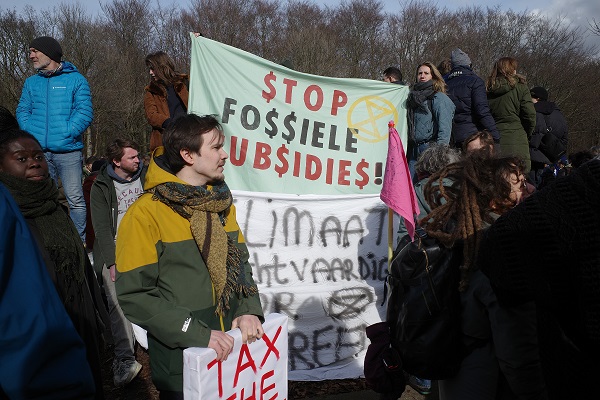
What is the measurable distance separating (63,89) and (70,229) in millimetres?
2940

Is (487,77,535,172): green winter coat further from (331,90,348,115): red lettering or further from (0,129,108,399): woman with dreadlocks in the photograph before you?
(0,129,108,399): woman with dreadlocks

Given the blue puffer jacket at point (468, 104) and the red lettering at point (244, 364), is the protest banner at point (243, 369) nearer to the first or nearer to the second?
the red lettering at point (244, 364)

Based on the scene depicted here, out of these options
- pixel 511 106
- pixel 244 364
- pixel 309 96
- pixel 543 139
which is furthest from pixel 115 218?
pixel 543 139

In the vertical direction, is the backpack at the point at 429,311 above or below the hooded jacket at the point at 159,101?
below

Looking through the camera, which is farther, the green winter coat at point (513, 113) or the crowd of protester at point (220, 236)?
the green winter coat at point (513, 113)

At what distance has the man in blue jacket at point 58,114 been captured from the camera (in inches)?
197

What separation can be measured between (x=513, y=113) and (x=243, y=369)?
520 centimetres

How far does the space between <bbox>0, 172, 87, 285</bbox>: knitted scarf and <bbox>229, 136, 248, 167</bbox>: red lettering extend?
1959mm

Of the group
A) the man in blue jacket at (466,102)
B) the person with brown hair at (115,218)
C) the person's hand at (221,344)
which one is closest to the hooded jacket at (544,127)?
the man in blue jacket at (466,102)

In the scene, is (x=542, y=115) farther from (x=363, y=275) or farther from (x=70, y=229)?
(x=70, y=229)

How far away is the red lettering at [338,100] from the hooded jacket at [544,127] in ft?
11.2

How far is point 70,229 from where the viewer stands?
2693 mm

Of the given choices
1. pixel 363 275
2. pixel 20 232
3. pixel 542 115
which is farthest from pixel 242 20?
pixel 20 232

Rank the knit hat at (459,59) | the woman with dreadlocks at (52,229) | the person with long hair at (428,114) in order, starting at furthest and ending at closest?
the knit hat at (459,59) < the person with long hair at (428,114) < the woman with dreadlocks at (52,229)
